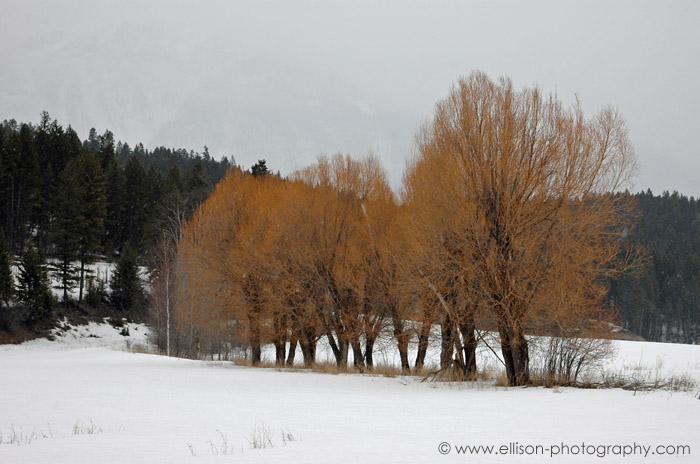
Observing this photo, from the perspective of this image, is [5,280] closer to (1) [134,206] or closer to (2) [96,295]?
(2) [96,295]

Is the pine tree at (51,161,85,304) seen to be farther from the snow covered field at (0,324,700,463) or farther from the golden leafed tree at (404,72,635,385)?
the golden leafed tree at (404,72,635,385)

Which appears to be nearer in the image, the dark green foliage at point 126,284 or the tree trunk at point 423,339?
the tree trunk at point 423,339

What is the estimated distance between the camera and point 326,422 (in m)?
11.0

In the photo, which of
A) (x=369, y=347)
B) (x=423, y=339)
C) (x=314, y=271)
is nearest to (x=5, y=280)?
(x=314, y=271)

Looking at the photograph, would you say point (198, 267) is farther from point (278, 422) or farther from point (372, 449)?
point (372, 449)

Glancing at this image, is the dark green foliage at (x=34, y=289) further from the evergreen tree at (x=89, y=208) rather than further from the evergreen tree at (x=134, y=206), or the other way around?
the evergreen tree at (x=134, y=206)

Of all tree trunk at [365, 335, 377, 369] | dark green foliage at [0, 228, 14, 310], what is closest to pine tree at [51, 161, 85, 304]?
dark green foliage at [0, 228, 14, 310]

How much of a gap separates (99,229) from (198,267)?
39.4 meters

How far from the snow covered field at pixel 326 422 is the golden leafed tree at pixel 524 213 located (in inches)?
106

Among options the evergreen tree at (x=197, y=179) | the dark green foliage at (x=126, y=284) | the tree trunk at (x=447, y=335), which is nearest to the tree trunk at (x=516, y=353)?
the tree trunk at (x=447, y=335)

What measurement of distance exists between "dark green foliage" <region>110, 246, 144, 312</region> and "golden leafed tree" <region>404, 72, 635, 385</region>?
53.3 m

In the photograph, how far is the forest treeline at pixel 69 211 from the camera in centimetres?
5488

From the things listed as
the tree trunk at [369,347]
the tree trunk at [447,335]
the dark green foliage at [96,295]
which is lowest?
the tree trunk at [369,347]

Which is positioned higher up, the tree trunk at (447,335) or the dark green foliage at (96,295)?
the dark green foliage at (96,295)
